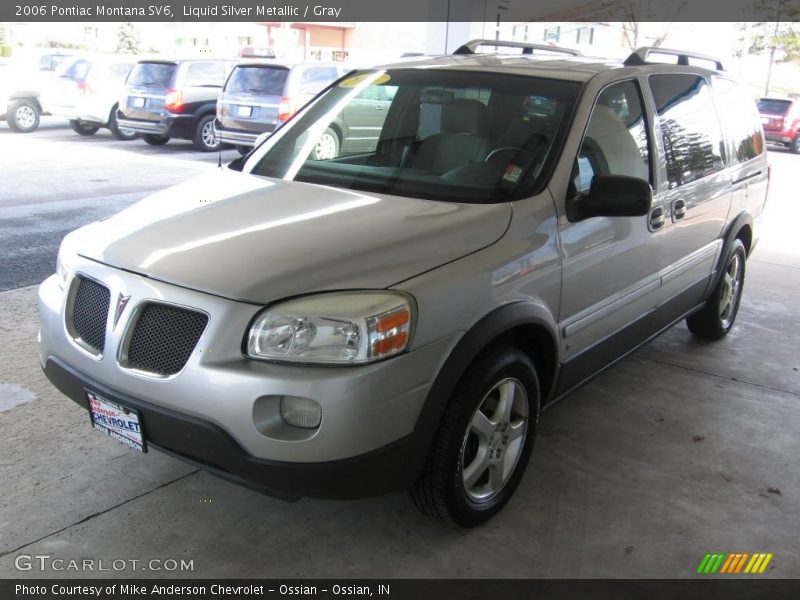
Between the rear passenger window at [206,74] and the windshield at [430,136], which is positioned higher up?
the windshield at [430,136]

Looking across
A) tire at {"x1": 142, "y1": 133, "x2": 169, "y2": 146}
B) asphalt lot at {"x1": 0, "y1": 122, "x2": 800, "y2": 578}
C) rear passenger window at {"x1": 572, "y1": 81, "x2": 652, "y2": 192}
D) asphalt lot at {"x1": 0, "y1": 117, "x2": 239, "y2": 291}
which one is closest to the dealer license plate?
asphalt lot at {"x1": 0, "y1": 122, "x2": 800, "y2": 578}

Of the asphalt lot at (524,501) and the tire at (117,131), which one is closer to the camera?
the asphalt lot at (524,501)

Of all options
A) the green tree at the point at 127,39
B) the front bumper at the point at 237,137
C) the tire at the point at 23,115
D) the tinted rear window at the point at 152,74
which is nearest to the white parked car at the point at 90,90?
the tire at the point at 23,115

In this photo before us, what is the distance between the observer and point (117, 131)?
16.4m

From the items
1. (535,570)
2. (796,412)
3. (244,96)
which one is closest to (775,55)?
(244,96)

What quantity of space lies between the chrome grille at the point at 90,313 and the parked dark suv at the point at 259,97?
10.8 meters

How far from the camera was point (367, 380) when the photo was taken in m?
2.37

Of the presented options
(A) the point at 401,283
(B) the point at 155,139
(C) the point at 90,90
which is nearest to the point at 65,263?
(A) the point at 401,283

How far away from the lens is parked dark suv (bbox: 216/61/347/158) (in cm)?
1332

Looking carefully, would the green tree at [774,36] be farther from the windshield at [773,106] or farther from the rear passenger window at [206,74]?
the rear passenger window at [206,74]

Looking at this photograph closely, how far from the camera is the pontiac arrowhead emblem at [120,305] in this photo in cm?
259

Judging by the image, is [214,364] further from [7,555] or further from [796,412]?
[796,412]

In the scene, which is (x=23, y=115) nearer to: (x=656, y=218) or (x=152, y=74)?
(x=152, y=74)
